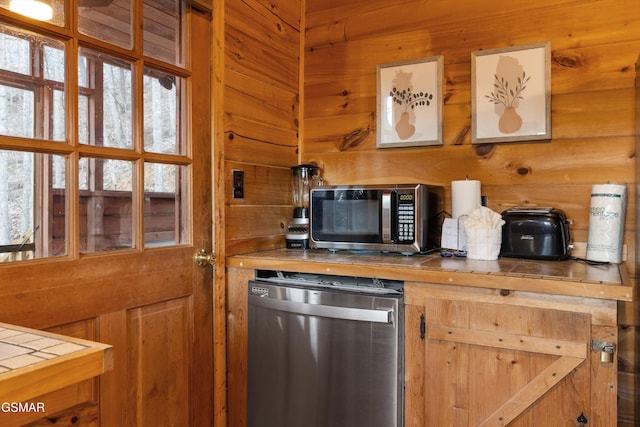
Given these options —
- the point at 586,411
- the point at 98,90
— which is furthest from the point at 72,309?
the point at 586,411

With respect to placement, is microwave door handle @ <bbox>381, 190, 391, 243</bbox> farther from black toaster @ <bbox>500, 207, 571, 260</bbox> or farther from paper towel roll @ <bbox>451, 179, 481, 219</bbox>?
black toaster @ <bbox>500, 207, 571, 260</bbox>

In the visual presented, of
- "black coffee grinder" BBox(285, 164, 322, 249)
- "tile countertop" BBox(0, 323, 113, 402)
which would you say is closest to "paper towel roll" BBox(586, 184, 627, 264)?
"black coffee grinder" BBox(285, 164, 322, 249)

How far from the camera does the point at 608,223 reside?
65.6 inches

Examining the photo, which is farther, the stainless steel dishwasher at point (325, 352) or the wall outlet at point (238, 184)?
the wall outlet at point (238, 184)

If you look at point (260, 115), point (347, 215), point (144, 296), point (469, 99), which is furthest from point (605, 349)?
point (260, 115)

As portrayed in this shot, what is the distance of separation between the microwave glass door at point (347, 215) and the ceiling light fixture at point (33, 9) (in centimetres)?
115

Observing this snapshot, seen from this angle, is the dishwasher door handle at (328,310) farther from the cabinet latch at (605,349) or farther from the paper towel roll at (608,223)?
the paper towel roll at (608,223)

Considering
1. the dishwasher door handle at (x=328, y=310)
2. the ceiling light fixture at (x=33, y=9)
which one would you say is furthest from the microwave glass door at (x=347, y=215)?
the ceiling light fixture at (x=33, y=9)

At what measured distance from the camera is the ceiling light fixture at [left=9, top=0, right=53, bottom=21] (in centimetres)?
125

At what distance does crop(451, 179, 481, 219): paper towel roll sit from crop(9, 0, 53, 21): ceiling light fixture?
158cm

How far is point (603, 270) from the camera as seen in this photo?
1.52 meters

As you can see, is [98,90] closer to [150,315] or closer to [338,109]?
[150,315]

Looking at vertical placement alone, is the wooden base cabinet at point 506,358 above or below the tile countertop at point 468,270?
below

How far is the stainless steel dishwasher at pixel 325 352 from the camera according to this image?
1580 millimetres
